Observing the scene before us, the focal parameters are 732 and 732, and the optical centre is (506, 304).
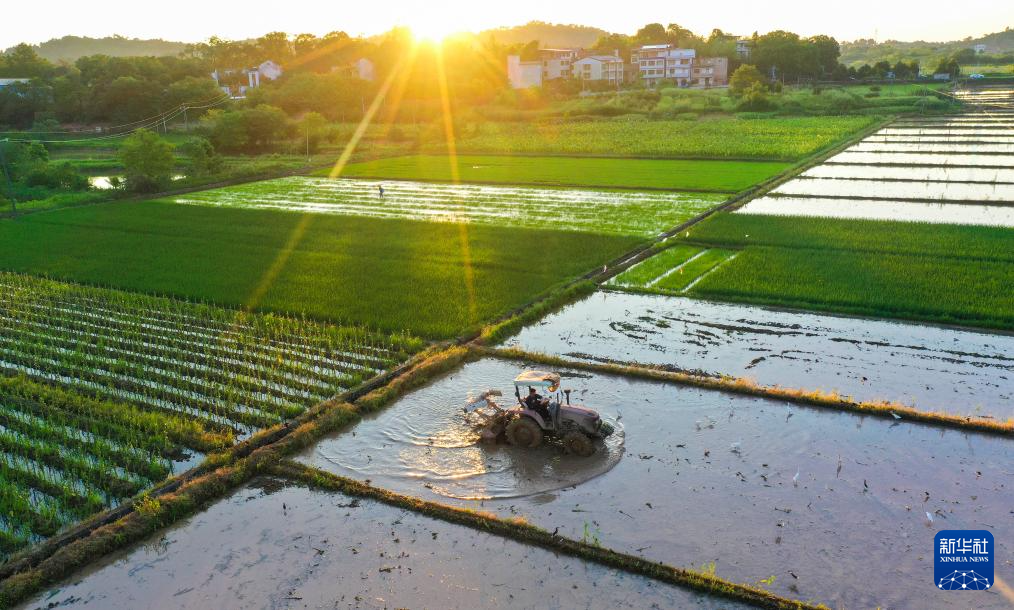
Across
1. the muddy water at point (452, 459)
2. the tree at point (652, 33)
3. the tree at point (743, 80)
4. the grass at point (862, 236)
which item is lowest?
the muddy water at point (452, 459)

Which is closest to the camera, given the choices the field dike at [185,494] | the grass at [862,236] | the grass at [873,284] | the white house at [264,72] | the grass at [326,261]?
the field dike at [185,494]

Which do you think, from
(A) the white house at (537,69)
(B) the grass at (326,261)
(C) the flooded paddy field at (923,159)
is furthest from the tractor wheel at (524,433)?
(A) the white house at (537,69)

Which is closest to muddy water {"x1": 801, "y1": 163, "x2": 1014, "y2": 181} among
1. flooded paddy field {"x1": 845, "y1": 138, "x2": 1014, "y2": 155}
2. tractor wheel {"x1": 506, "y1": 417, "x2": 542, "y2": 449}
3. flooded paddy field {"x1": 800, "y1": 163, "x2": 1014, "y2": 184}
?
flooded paddy field {"x1": 800, "y1": 163, "x2": 1014, "y2": 184}

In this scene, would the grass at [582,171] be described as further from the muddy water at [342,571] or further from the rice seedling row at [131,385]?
the muddy water at [342,571]

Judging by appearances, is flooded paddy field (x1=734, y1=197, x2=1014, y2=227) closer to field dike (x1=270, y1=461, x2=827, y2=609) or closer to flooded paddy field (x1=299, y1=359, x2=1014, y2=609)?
flooded paddy field (x1=299, y1=359, x2=1014, y2=609)

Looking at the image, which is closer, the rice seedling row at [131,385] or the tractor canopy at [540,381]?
the rice seedling row at [131,385]
